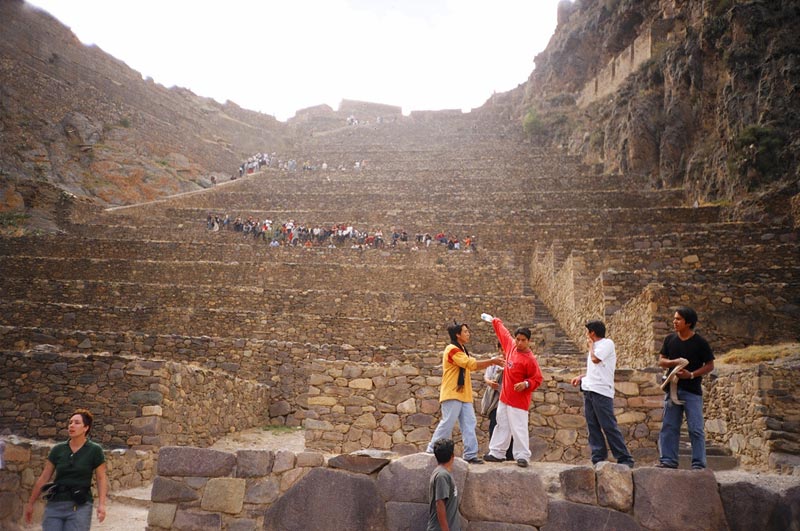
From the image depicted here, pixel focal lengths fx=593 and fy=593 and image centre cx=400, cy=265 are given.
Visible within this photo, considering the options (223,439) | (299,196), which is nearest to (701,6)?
(299,196)

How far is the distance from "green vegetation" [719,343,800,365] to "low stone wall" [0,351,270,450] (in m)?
9.28

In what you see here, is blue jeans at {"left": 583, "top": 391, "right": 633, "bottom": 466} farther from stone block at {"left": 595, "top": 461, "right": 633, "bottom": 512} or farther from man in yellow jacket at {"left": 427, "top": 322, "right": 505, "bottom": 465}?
man in yellow jacket at {"left": 427, "top": 322, "right": 505, "bottom": 465}

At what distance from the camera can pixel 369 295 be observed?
18844mm

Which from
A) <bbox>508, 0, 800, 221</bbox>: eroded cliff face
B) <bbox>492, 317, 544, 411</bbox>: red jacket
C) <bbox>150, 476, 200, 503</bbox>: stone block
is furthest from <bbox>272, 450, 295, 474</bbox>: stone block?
<bbox>508, 0, 800, 221</bbox>: eroded cliff face

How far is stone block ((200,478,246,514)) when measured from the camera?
219 inches

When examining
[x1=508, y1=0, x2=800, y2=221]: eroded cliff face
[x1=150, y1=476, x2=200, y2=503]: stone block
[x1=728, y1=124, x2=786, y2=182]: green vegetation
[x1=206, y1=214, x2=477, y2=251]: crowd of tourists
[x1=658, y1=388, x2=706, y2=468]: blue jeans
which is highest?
[x1=508, y1=0, x2=800, y2=221]: eroded cliff face

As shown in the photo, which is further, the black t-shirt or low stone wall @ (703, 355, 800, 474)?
low stone wall @ (703, 355, 800, 474)

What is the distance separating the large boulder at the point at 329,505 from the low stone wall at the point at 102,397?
4.80 m

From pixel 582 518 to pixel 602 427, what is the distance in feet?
3.53

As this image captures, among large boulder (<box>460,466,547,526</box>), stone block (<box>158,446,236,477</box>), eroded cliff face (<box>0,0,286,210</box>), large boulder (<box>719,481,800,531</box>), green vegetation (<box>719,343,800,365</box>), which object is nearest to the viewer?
large boulder (<box>719,481,800,531</box>)

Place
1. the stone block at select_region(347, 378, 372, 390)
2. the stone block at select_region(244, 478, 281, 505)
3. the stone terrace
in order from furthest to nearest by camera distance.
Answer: the stone terrace < the stone block at select_region(347, 378, 372, 390) < the stone block at select_region(244, 478, 281, 505)

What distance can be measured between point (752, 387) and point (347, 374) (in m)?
5.55

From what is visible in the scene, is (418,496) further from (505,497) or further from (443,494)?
(505,497)

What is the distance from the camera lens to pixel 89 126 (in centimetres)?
4091
